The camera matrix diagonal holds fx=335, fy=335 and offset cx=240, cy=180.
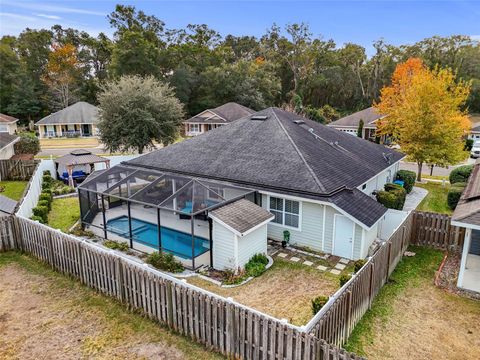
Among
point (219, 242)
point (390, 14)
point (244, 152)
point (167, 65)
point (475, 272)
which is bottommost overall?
point (475, 272)

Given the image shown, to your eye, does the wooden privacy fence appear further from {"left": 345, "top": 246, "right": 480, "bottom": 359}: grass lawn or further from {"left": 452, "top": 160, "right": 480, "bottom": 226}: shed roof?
{"left": 345, "top": 246, "right": 480, "bottom": 359}: grass lawn

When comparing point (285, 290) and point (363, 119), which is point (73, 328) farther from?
point (363, 119)

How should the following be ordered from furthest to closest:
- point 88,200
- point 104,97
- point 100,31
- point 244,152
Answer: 1. point 100,31
2. point 104,97
3. point 244,152
4. point 88,200

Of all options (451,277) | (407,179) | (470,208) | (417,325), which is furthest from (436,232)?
(407,179)

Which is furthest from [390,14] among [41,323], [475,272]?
[41,323]

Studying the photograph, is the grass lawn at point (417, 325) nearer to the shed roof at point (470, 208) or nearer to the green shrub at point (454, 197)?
the shed roof at point (470, 208)

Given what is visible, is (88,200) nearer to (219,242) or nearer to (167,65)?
(219,242)

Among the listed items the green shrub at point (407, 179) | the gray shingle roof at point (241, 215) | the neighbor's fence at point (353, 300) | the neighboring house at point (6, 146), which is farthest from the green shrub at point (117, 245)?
the green shrub at point (407, 179)
